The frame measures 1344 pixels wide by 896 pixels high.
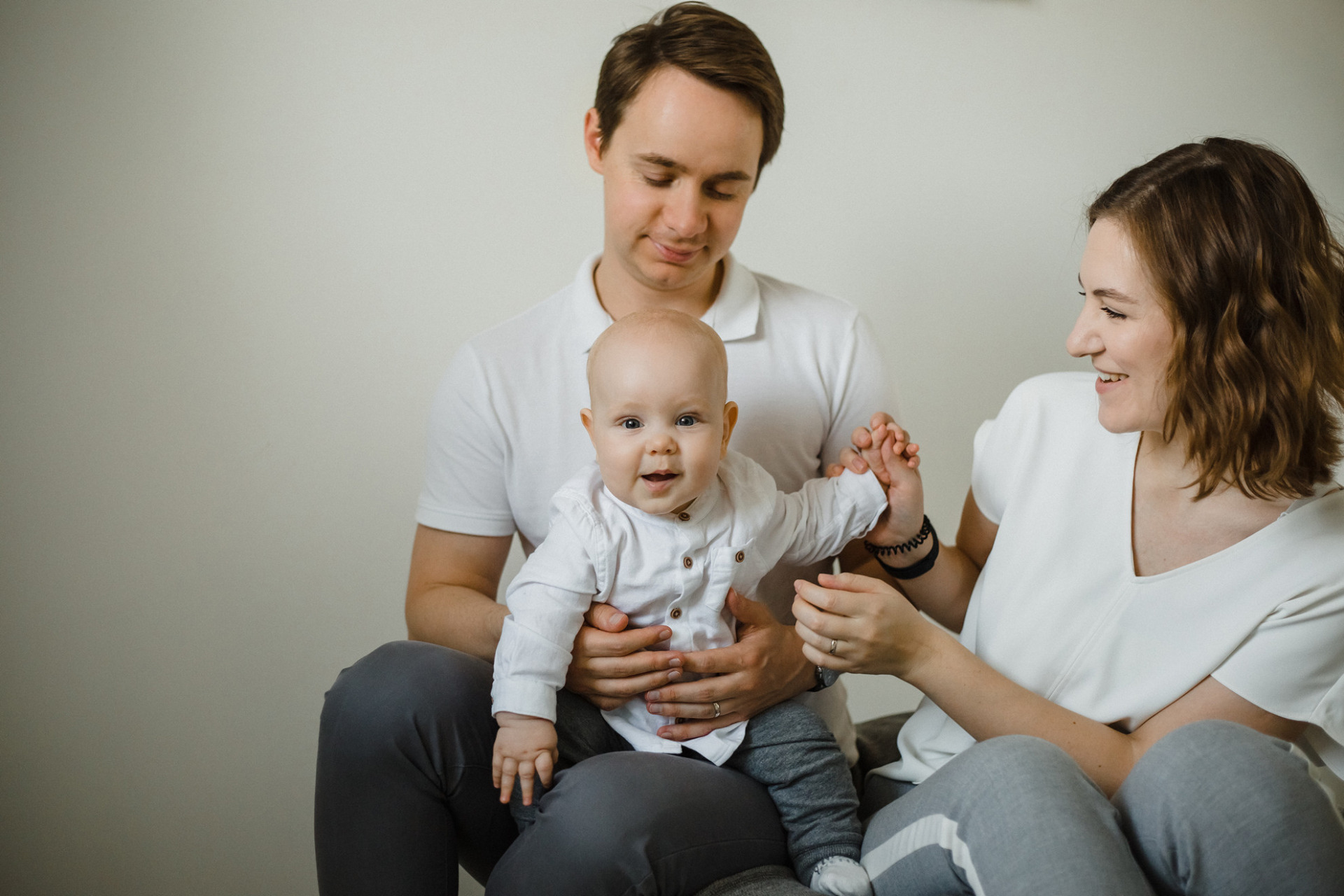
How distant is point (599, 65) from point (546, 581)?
1163 mm

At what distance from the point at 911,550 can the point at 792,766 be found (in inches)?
14.8

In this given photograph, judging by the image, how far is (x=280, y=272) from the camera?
1.80 meters

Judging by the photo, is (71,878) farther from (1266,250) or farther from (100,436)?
(1266,250)

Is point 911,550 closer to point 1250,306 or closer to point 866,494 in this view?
point 866,494

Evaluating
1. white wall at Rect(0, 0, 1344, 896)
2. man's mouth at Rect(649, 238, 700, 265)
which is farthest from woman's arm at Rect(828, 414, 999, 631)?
white wall at Rect(0, 0, 1344, 896)

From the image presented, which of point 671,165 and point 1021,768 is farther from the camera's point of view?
point 671,165

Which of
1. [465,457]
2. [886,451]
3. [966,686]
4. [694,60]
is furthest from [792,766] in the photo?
[694,60]

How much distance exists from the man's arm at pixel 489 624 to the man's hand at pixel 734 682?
0.09ft

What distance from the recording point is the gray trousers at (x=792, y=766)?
4.00 ft

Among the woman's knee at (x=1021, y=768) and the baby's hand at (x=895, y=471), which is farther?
the baby's hand at (x=895, y=471)

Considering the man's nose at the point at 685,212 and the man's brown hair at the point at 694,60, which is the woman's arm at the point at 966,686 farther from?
the man's brown hair at the point at 694,60

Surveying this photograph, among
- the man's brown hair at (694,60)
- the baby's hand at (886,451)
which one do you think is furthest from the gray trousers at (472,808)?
the man's brown hair at (694,60)

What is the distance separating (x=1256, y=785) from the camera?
3.18ft

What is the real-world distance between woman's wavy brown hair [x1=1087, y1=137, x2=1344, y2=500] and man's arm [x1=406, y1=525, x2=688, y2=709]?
62 cm
